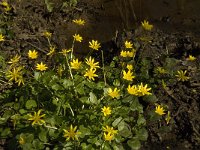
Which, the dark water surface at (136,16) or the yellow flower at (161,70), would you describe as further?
the dark water surface at (136,16)

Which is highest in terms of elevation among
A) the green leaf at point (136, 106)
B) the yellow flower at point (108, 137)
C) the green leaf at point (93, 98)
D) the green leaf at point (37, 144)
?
the green leaf at point (93, 98)

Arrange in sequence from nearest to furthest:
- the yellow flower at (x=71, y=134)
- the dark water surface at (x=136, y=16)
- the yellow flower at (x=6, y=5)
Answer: the yellow flower at (x=71, y=134)
the yellow flower at (x=6, y=5)
the dark water surface at (x=136, y=16)

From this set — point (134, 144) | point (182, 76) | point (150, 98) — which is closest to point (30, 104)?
point (134, 144)

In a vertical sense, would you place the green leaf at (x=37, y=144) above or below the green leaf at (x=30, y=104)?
below

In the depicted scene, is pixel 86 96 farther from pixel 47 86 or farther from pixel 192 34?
pixel 192 34

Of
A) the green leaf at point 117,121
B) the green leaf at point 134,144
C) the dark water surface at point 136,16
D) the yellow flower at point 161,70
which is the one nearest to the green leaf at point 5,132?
the green leaf at point 117,121

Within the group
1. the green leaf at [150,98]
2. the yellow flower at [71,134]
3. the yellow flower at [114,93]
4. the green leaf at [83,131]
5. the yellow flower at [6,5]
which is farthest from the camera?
the yellow flower at [6,5]

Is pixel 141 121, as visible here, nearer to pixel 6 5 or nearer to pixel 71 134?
pixel 71 134

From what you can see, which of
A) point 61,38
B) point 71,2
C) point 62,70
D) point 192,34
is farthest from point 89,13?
point 62,70

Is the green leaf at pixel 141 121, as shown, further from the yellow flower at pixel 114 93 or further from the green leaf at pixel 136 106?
the yellow flower at pixel 114 93
